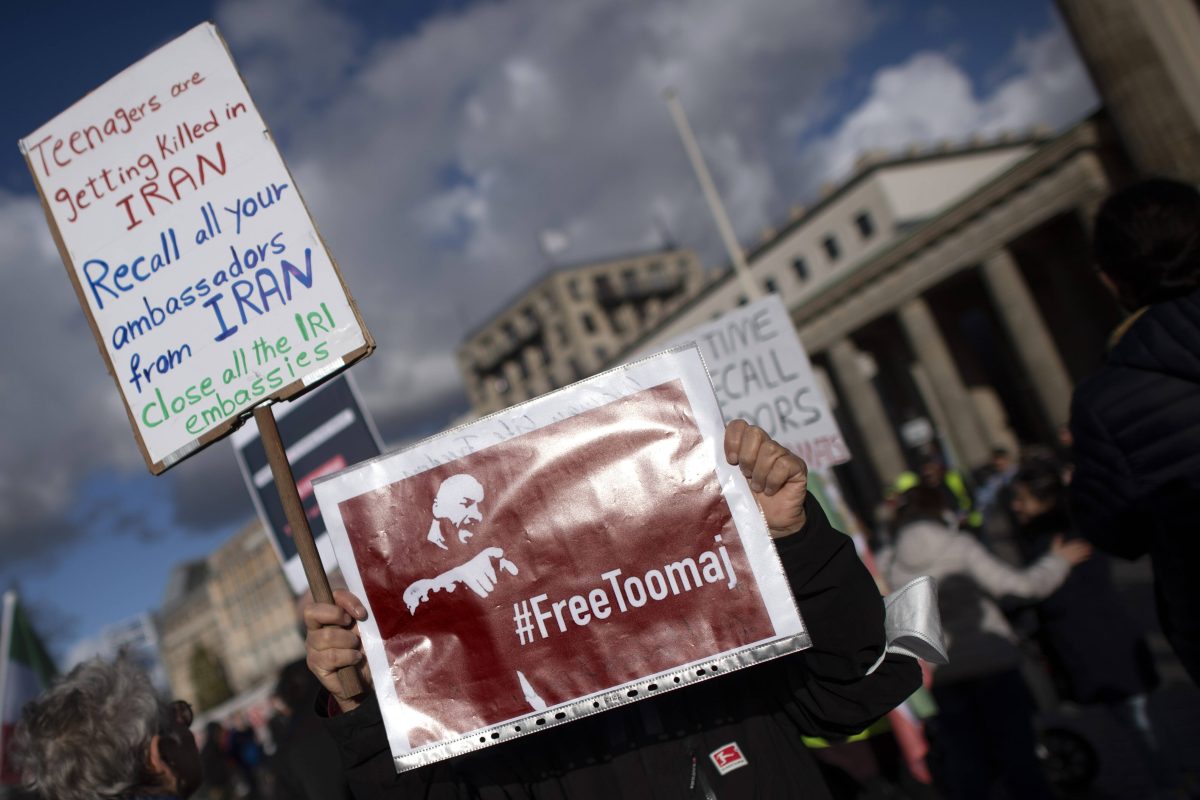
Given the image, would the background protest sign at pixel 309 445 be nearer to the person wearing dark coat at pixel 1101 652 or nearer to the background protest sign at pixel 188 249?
the background protest sign at pixel 188 249

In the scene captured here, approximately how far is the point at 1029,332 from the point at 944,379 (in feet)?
15.3

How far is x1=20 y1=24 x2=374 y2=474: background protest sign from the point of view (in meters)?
2.33

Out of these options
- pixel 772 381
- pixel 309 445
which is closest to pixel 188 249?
pixel 309 445

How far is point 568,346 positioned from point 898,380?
3633 centimetres

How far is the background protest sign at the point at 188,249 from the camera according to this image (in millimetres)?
2326

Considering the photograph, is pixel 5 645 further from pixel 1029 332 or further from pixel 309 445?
pixel 1029 332

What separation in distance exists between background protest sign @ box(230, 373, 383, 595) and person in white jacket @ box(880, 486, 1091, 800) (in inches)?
123

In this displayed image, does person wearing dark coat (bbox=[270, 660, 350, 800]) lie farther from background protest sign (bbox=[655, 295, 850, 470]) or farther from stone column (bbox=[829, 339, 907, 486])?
stone column (bbox=[829, 339, 907, 486])

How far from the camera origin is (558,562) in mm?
2008

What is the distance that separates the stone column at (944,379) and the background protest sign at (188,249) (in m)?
36.1

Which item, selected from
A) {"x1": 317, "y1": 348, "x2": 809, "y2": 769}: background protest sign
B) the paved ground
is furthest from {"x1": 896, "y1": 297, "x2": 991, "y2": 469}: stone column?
{"x1": 317, "y1": 348, "x2": 809, "y2": 769}: background protest sign

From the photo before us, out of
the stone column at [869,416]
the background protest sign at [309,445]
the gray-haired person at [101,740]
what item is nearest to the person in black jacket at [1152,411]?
the gray-haired person at [101,740]

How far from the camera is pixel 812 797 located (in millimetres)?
2061

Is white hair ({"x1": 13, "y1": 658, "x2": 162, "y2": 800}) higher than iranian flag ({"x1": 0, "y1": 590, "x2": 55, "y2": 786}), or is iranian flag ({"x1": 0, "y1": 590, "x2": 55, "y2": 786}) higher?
iranian flag ({"x1": 0, "y1": 590, "x2": 55, "y2": 786})
